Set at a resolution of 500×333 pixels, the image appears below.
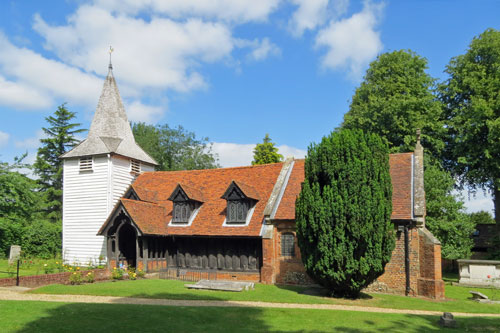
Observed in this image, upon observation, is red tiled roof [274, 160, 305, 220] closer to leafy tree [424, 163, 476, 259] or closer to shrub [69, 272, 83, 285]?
leafy tree [424, 163, 476, 259]

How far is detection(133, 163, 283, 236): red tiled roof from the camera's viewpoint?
76.1 ft

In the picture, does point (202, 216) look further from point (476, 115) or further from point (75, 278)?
point (476, 115)

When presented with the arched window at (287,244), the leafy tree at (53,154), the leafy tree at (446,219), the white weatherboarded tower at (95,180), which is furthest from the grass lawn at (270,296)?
the leafy tree at (53,154)

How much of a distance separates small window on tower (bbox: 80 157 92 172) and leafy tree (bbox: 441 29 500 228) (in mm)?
28885

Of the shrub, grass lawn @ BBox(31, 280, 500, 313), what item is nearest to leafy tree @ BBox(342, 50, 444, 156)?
grass lawn @ BBox(31, 280, 500, 313)

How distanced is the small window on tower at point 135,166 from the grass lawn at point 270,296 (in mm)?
12040

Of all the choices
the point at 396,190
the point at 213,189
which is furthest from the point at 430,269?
the point at 213,189

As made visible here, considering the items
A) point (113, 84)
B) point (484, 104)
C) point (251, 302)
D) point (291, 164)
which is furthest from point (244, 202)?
point (484, 104)

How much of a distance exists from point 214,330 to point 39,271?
1692cm

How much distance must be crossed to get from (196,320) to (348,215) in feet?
25.3

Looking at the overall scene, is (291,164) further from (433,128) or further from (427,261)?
(433,128)

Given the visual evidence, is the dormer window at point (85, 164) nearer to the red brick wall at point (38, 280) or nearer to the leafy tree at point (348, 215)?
the red brick wall at point (38, 280)

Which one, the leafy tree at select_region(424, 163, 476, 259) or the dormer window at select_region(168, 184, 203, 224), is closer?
the dormer window at select_region(168, 184, 203, 224)

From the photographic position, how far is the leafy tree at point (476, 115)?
30.6 meters
